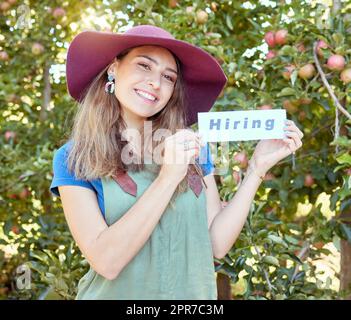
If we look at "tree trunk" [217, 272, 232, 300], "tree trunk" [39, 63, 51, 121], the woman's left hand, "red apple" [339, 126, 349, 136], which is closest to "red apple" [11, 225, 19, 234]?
"tree trunk" [39, 63, 51, 121]

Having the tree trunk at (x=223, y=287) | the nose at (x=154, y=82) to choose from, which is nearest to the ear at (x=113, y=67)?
the nose at (x=154, y=82)

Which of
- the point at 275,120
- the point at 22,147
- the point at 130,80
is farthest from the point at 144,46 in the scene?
the point at 22,147

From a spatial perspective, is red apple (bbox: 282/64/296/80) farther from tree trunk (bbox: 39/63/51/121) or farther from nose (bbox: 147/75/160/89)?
tree trunk (bbox: 39/63/51/121)

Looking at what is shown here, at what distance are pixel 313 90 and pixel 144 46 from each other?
121 centimetres

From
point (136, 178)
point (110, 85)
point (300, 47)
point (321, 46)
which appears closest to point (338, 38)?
point (321, 46)

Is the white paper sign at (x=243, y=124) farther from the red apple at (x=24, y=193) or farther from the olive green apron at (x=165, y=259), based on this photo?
the red apple at (x=24, y=193)

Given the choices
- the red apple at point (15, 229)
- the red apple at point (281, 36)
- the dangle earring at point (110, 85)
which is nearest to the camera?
the dangle earring at point (110, 85)

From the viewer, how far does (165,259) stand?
1.28m

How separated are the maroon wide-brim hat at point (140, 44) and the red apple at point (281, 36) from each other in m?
0.87

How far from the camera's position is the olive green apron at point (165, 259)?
127 centimetres

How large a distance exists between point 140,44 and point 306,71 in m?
1.11

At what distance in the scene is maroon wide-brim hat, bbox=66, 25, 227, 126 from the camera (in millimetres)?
1388
